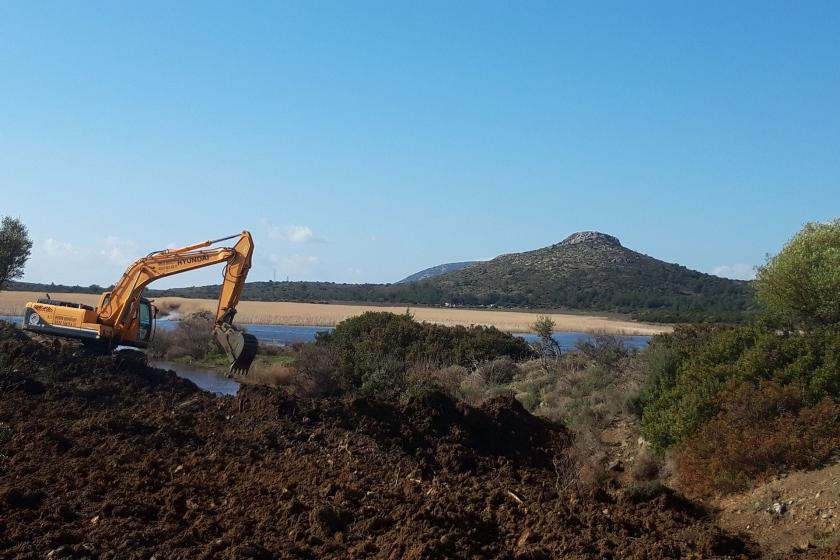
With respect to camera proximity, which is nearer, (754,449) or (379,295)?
(754,449)

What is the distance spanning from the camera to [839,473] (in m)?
11.7

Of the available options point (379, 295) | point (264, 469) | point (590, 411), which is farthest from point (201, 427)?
point (379, 295)

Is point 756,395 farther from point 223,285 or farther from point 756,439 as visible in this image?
point 223,285

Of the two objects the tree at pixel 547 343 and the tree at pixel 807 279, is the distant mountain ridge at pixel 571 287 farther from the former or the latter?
the tree at pixel 807 279

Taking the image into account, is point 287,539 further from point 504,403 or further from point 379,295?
point 379,295

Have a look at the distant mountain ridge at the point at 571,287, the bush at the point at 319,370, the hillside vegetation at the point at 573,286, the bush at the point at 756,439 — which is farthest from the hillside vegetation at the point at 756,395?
the hillside vegetation at the point at 573,286

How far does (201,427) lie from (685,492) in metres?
8.74

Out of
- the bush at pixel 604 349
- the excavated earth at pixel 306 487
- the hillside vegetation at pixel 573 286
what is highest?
the hillside vegetation at pixel 573 286

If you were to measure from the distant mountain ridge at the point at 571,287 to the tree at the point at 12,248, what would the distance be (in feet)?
150

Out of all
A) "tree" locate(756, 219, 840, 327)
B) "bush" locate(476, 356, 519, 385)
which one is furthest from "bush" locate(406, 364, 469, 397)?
"tree" locate(756, 219, 840, 327)

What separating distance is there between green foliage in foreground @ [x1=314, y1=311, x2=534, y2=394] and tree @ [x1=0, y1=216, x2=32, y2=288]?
18.2 m

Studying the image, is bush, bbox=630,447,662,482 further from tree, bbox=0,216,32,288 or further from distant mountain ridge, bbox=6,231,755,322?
distant mountain ridge, bbox=6,231,755,322

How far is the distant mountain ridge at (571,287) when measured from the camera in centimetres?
8569

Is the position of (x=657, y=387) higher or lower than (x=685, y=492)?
higher
